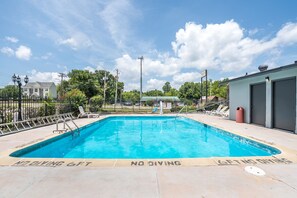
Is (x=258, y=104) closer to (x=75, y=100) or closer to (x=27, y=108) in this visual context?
(x=27, y=108)

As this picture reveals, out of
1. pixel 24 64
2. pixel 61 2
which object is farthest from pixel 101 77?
pixel 61 2

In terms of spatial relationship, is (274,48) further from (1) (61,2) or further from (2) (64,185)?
(2) (64,185)

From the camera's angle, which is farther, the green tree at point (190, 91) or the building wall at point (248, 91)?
the green tree at point (190, 91)

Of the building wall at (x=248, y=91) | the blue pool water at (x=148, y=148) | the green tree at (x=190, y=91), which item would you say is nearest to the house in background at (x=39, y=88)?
the green tree at (x=190, y=91)

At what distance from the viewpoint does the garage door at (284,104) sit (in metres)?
7.08

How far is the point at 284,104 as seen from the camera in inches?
294

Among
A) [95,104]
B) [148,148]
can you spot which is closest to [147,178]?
[148,148]

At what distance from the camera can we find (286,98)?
7.39 m

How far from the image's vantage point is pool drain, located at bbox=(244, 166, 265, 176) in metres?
3.06

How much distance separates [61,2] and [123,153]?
765cm

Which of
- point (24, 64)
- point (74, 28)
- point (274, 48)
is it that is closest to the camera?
point (74, 28)

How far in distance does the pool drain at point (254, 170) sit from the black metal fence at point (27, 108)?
350 inches

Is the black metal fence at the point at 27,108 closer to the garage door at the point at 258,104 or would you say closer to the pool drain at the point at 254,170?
the pool drain at the point at 254,170

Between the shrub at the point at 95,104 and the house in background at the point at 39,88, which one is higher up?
the house in background at the point at 39,88
